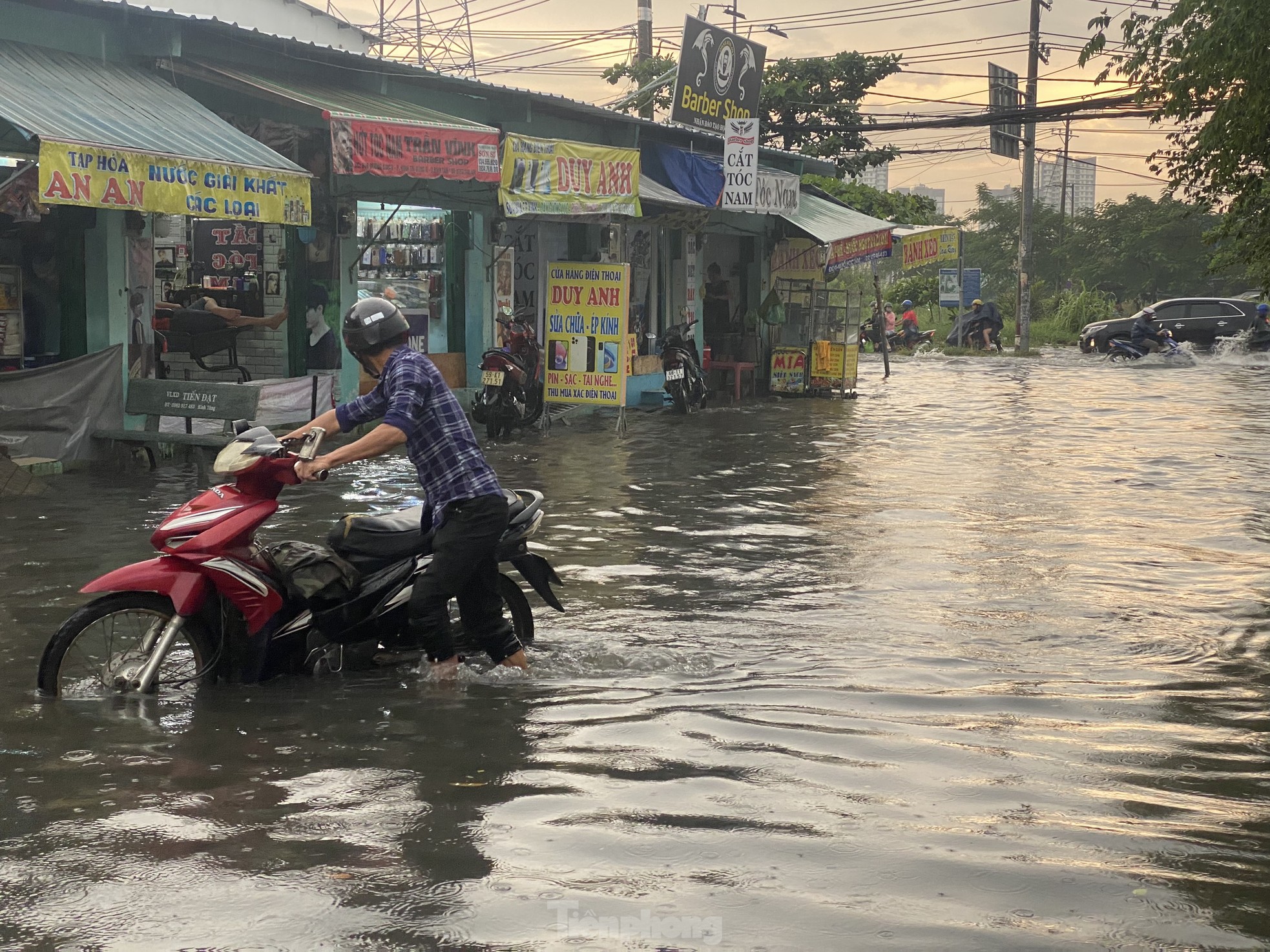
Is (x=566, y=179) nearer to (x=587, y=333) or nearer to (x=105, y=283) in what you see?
(x=587, y=333)

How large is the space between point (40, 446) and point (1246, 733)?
32.7 feet

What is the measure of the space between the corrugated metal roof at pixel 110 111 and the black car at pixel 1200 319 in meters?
28.6

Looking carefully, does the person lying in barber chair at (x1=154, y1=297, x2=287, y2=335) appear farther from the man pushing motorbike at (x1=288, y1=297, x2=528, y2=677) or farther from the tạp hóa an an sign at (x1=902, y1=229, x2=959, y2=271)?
the tạp hóa an an sign at (x1=902, y1=229, x2=959, y2=271)

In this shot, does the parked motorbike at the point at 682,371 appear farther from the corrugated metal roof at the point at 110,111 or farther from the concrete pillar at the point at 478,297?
the corrugated metal roof at the point at 110,111

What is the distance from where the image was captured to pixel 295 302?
15789 mm

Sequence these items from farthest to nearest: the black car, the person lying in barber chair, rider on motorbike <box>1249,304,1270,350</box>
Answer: the black car
rider on motorbike <box>1249,304,1270,350</box>
the person lying in barber chair

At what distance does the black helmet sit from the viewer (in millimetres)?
5773

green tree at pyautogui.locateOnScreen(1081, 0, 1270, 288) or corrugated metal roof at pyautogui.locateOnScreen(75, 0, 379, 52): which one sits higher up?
corrugated metal roof at pyautogui.locateOnScreen(75, 0, 379, 52)

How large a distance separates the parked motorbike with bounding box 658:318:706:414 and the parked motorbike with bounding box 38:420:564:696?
1430 cm

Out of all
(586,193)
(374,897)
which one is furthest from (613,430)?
(374,897)

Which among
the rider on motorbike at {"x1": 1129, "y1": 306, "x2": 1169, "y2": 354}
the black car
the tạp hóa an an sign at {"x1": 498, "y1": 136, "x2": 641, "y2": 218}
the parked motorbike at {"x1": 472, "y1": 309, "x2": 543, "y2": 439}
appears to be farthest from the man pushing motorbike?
the black car

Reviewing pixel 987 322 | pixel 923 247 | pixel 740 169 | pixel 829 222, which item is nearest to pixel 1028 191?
pixel 987 322

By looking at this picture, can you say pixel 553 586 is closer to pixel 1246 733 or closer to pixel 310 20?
pixel 1246 733

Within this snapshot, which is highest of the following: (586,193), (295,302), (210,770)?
(586,193)
